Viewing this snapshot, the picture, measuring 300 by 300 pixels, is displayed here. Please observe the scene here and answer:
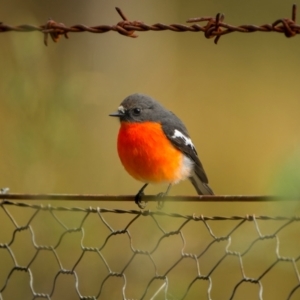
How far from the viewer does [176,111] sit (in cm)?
620

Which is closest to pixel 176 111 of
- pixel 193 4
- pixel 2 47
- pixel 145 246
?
pixel 193 4

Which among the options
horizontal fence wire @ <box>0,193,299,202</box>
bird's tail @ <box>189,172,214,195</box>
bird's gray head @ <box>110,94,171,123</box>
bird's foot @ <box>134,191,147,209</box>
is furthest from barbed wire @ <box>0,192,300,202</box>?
bird's tail @ <box>189,172,214,195</box>

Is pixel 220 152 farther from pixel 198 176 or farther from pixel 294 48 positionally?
pixel 198 176

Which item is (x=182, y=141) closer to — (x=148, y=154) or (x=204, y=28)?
(x=148, y=154)

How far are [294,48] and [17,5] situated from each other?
9.21ft

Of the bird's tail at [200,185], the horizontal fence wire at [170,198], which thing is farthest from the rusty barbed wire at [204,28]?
the bird's tail at [200,185]

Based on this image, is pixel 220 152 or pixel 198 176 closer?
pixel 198 176

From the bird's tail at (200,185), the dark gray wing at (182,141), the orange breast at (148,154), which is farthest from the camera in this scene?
the bird's tail at (200,185)

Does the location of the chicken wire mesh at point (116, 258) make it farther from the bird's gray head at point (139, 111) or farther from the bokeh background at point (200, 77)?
the bokeh background at point (200, 77)

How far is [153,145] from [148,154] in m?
0.08

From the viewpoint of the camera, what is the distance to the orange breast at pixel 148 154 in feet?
10.9

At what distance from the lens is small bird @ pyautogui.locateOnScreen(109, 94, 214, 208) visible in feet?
11.0

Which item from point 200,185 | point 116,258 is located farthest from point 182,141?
point 116,258

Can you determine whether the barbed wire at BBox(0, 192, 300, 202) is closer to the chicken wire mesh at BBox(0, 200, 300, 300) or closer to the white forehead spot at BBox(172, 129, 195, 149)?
the chicken wire mesh at BBox(0, 200, 300, 300)
